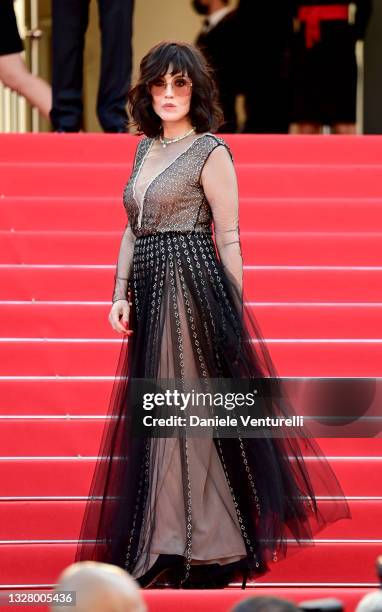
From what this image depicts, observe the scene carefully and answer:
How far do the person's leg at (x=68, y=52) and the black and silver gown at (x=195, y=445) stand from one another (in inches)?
148

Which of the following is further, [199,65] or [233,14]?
[233,14]

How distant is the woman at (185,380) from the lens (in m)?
4.11

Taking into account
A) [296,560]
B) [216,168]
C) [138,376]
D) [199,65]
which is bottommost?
[296,560]

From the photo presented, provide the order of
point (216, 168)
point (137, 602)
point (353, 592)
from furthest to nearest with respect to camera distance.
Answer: point (216, 168) < point (353, 592) < point (137, 602)

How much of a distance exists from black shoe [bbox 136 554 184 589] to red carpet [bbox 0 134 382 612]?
225mm

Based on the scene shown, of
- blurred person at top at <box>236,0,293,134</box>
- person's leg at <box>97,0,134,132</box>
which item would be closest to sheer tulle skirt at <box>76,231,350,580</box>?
person's leg at <box>97,0,134,132</box>

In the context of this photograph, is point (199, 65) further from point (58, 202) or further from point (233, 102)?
point (233, 102)

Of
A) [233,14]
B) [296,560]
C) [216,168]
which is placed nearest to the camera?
[216,168]

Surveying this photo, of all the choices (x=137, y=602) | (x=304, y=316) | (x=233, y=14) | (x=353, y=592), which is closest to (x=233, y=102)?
(x=233, y=14)

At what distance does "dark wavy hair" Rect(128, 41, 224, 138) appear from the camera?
4227 millimetres

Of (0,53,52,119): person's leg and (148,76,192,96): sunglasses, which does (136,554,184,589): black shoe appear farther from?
(0,53,52,119): person's leg

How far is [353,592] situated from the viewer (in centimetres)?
391

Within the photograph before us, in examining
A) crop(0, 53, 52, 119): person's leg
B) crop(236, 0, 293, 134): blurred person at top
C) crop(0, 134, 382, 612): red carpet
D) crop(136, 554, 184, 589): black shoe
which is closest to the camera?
crop(136, 554, 184, 589): black shoe

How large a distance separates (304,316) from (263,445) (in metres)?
2.13
